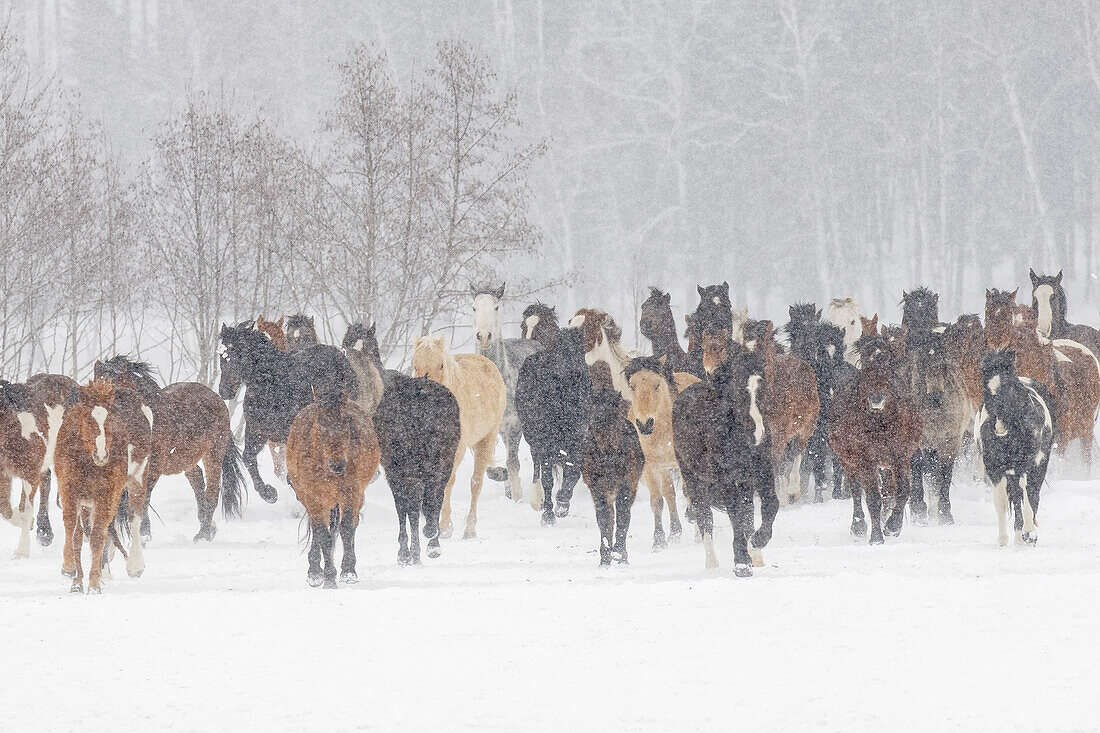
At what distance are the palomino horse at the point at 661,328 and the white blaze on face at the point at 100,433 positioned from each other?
6949 millimetres

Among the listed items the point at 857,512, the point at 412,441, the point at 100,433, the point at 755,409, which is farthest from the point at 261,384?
the point at 857,512

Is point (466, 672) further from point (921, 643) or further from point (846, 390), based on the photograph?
point (846, 390)

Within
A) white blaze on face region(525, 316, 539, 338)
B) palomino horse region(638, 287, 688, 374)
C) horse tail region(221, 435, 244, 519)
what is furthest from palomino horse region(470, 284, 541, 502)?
horse tail region(221, 435, 244, 519)

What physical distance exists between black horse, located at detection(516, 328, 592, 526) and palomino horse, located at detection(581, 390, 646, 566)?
73.1 inches

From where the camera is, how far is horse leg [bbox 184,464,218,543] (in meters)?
12.2

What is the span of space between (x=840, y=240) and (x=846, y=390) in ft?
112

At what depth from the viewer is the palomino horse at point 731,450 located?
29.4ft

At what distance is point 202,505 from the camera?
12375 mm

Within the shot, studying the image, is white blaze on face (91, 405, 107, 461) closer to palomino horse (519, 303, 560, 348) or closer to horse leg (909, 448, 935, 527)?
palomino horse (519, 303, 560, 348)

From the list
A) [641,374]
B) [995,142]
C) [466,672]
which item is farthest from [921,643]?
[995,142]

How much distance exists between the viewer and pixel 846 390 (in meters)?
11.1

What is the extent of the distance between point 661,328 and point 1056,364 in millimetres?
4300

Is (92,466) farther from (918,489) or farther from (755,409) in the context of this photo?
(918,489)

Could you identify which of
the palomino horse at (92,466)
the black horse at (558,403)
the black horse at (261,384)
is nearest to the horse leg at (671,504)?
the black horse at (558,403)
